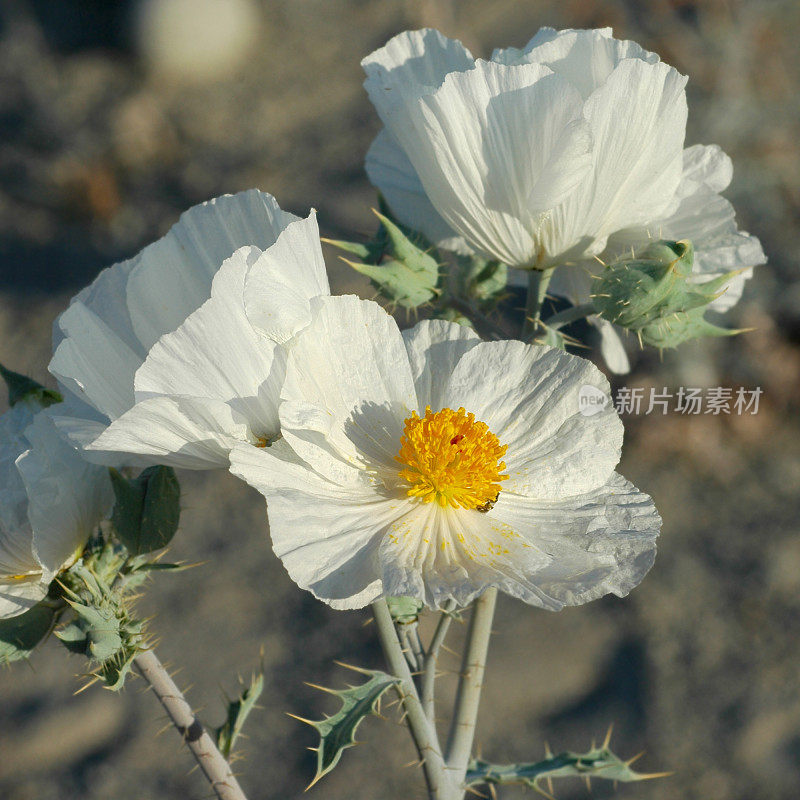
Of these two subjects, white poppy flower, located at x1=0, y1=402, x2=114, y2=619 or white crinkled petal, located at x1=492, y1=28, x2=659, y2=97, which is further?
white crinkled petal, located at x1=492, y1=28, x2=659, y2=97

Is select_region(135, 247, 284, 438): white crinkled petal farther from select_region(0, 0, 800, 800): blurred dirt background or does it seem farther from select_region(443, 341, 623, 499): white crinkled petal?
select_region(0, 0, 800, 800): blurred dirt background

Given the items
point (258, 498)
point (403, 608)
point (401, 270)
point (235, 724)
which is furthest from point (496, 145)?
point (258, 498)

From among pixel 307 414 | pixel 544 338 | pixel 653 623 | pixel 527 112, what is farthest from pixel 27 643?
pixel 653 623

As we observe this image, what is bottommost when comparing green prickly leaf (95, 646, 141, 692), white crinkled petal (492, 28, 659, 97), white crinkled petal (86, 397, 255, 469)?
Answer: green prickly leaf (95, 646, 141, 692)

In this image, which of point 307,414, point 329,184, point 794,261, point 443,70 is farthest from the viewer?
point 329,184

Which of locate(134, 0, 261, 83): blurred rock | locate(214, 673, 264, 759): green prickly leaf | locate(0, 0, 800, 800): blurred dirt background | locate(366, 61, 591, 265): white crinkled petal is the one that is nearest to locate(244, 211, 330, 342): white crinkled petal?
locate(366, 61, 591, 265): white crinkled petal

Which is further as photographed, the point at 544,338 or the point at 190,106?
the point at 190,106

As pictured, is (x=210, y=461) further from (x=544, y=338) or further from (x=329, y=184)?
(x=329, y=184)

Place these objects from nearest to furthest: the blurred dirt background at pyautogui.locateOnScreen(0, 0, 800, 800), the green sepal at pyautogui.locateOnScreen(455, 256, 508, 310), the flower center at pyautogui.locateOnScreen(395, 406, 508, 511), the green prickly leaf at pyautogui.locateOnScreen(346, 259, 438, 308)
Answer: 1. the flower center at pyautogui.locateOnScreen(395, 406, 508, 511)
2. the green prickly leaf at pyautogui.locateOnScreen(346, 259, 438, 308)
3. the green sepal at pyautogui.locateOnScreen(455, 256, 508, 310)
4. the blurred dirt background at pyautogui.locateOnScreen(0, 0, 800, 800)
